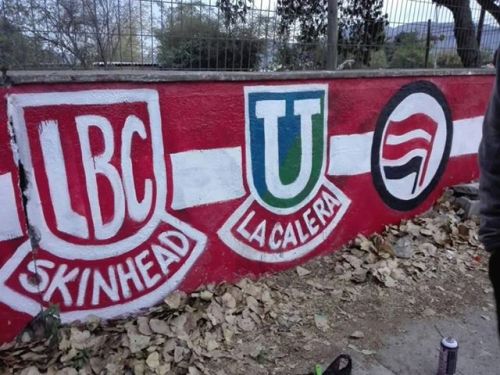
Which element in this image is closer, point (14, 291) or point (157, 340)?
point (14, 291)

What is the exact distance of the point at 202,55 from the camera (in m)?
2.93

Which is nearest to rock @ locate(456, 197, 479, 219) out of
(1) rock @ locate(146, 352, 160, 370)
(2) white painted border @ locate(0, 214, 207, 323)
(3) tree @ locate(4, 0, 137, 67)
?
(2) white painted border @ locate(0, 214, 207, 323)

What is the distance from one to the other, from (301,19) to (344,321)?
6.98 feet

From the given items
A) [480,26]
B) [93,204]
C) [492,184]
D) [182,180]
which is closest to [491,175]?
[492,184]

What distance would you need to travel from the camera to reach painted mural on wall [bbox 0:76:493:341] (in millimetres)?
2346

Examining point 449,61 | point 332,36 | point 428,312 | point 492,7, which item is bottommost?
point 428,312

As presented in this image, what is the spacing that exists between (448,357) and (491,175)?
1605mm

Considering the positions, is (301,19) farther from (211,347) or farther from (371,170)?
(211,347)

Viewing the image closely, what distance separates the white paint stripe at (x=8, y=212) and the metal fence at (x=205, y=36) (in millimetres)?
558

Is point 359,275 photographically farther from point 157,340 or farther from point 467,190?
point 467,190

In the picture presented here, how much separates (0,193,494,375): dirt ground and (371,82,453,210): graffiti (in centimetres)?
39

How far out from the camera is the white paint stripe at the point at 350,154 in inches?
137

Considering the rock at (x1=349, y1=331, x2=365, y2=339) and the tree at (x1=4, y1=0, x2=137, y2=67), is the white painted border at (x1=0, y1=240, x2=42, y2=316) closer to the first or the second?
the tree at (x1=4, y1=0, x2=137, y2=67)

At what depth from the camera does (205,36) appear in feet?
9.66
